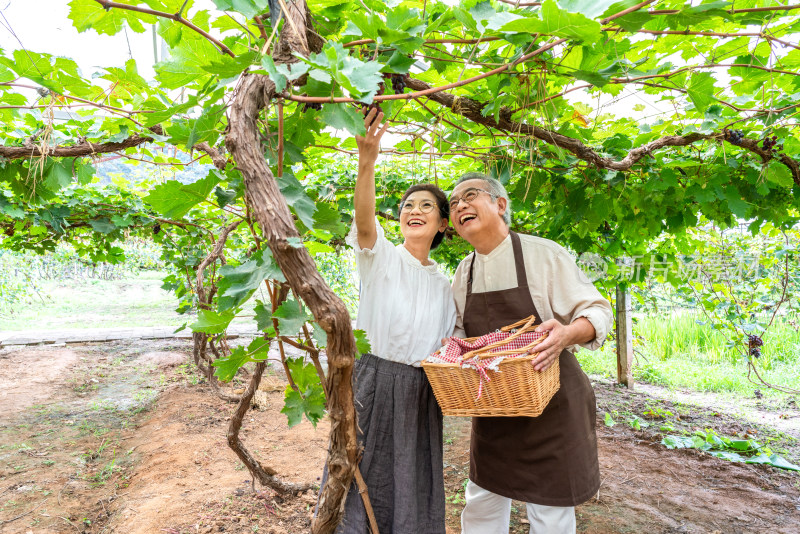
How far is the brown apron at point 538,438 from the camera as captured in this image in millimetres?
1667

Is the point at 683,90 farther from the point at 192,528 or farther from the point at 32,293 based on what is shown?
the point at 32,293

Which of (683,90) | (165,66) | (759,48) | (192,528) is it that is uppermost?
(759,48)

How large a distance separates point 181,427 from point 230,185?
12.5 feet

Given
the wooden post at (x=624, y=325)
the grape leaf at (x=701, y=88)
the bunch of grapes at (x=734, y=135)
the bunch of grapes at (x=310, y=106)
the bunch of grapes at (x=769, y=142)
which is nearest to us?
the bunch of grapes at (x=310, y=106)

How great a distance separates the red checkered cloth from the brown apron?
0.17 meters

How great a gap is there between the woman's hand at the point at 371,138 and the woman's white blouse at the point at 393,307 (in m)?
0.34

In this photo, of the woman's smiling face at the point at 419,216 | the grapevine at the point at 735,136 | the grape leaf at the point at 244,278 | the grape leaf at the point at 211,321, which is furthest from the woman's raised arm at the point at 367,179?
the grapevine at the point at 735,136

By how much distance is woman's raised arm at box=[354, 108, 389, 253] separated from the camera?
113 cm

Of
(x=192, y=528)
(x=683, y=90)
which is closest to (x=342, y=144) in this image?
(x=683, y=90)

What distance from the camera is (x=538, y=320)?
1.72 meters

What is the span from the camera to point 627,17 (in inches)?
36.7

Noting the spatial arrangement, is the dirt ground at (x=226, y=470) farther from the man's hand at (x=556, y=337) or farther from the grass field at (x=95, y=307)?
the grass field at (x=95, y=307)

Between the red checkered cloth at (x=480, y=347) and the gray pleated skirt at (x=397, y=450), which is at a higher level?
the red checkered cloth at (x=480, y=347)

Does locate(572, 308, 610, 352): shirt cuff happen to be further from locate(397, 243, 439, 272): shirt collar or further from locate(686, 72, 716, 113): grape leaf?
locate(686, 72, 716, 113): grape leaf
